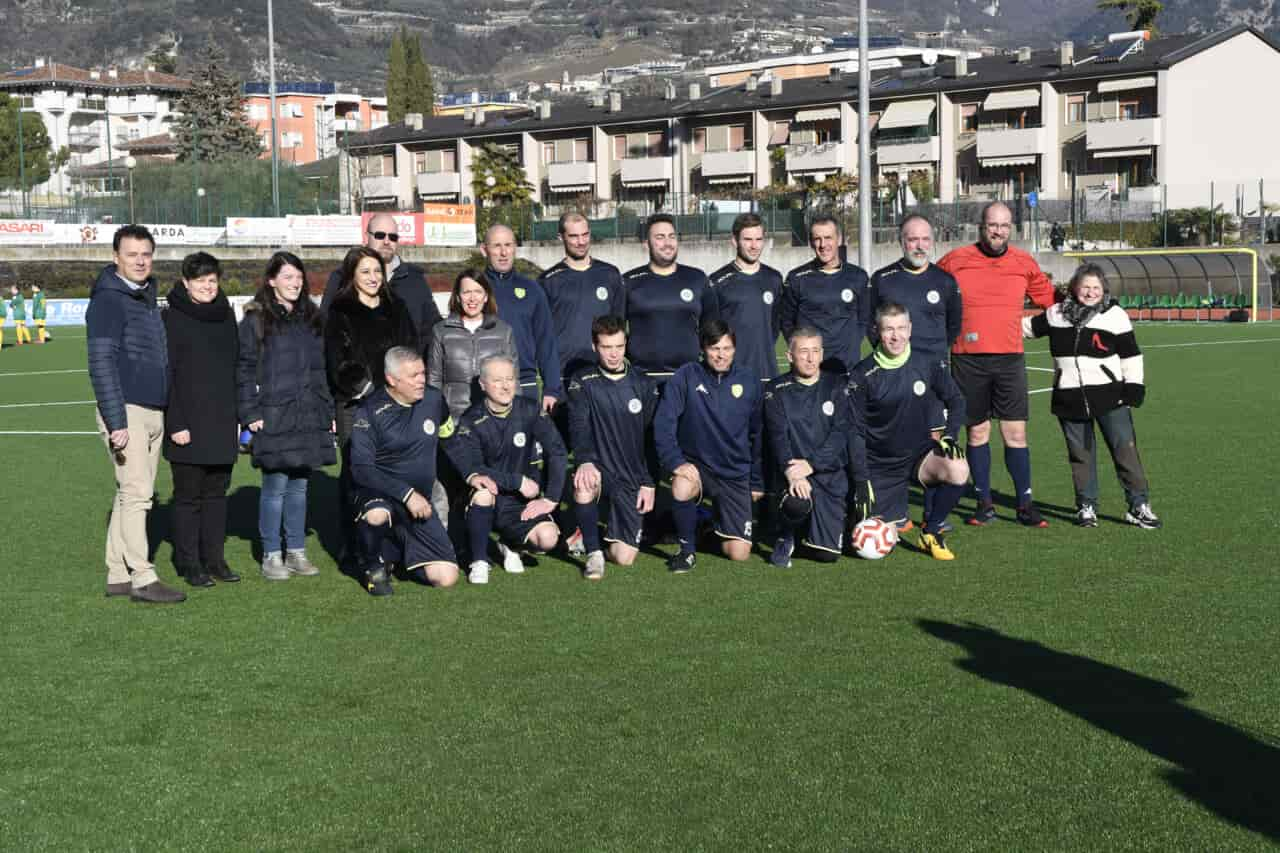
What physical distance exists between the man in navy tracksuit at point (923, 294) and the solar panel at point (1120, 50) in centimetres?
5839

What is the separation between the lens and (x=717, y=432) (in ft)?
29.1

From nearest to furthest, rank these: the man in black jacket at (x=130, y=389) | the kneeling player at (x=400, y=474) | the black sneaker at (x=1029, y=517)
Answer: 1. the man in black jacket at (x=130, y=389)
2. the kneeling player at (x=400, y=474)
3. the black sneaker at (x=1029, y=517)

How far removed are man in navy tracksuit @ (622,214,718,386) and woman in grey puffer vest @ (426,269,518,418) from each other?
3.12ft

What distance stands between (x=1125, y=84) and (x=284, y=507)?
60.4 metres

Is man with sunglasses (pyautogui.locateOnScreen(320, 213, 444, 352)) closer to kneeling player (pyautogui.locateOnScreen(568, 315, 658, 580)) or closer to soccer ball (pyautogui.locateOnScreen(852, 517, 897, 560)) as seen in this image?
kneeling player (pyautogui.locateOnScreen(568, 315, 658, 580))

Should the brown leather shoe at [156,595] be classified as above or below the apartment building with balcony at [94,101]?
below

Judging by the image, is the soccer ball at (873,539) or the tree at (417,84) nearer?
the soccer ball at (873,539)

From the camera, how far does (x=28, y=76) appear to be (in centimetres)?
14388

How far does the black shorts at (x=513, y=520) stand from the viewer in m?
8.71

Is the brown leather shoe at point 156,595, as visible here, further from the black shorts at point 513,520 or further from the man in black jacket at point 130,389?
the black shorts at point 513,520

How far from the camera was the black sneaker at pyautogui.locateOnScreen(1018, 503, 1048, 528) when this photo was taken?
31.8 ft

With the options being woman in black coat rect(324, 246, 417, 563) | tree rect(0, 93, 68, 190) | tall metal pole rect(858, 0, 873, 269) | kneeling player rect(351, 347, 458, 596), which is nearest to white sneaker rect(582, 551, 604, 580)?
kneeling player rect(351, 347, 458, 596)

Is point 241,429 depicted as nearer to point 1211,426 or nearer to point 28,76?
point 1211,426

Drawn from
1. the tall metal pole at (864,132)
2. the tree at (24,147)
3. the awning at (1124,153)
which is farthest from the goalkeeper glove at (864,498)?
the tree at (24,147)
